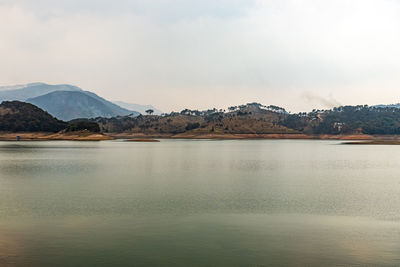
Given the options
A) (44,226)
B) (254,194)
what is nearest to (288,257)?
(44,226)

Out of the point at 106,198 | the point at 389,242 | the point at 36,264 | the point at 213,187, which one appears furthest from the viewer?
the point at 213,187

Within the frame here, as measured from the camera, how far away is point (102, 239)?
25.2 m

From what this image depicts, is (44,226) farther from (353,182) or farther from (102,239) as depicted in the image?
(353,182)

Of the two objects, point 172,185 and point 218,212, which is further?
point 172,185

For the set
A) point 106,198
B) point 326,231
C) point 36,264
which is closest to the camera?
point 36,264

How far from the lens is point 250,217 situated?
3203 centimetres

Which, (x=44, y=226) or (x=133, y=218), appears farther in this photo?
(x=133, y=218)

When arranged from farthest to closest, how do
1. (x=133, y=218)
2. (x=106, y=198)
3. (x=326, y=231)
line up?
(x=106, y=198), (x=133, y=218), (x=326, y=231)

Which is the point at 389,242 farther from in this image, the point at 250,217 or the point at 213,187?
the point at 213,187

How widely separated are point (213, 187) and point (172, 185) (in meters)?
5.65

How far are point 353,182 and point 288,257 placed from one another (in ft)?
Result: 128

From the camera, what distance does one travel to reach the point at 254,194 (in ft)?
146

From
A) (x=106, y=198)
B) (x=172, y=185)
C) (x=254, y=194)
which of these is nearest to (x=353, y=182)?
(x=254, y=194)

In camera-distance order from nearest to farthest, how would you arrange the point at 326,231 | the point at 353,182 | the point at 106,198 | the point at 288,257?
the point at 288,257 < the point at 326,231 < the point at 106,198 < the point at 353,182
